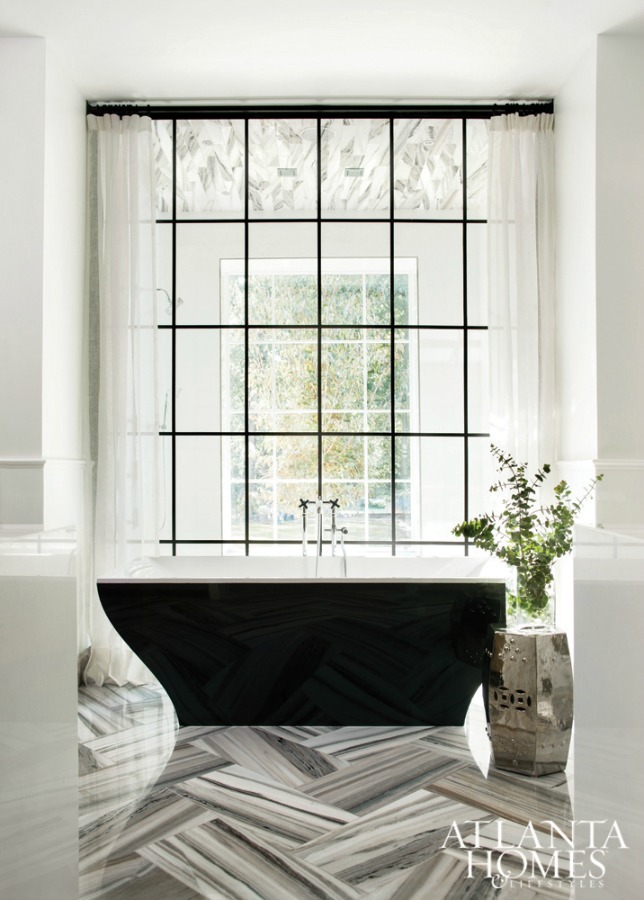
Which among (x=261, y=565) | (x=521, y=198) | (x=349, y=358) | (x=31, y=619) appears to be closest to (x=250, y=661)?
(x=261, y=565)

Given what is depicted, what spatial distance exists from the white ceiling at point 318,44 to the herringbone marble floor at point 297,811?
3.04 m

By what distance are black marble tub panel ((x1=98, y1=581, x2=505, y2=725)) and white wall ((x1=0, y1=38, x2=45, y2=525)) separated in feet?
2.70

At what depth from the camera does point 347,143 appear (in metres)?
4.25

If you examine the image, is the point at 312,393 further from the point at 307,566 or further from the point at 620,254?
the point at 620,254

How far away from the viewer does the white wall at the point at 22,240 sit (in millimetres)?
3459

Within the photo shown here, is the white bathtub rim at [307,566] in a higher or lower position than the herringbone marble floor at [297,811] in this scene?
higher

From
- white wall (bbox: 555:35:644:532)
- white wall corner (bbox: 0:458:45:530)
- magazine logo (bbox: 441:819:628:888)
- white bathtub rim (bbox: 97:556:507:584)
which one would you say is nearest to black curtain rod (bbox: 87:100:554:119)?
white wall (bbox: 555:35:644:532)

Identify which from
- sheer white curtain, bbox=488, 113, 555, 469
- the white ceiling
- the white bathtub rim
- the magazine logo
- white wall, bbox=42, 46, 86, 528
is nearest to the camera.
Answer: the magazine logo

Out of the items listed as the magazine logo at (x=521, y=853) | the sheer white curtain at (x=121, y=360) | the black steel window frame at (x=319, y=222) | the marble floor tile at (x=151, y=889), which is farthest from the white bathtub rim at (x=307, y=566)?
the marble floor tile at (x=151, y=889)

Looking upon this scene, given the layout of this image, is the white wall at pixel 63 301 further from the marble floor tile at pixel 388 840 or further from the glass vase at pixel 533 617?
the glass vase at pixel 533 617

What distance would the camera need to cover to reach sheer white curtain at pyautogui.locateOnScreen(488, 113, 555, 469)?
3.91 m

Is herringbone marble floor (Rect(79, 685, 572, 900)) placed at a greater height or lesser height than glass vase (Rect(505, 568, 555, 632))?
lesser

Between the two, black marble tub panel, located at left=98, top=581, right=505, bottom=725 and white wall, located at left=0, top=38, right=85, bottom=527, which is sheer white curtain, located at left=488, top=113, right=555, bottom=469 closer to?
black marble tub panel, located at left=98, top=581, right=505, bottom=725

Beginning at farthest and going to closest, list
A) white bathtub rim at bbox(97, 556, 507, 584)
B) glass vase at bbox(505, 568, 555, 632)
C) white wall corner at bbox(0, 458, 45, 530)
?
white bathtub rim at bbox(97, 556, 507, 584) → white wall corner at bbox(0, 458, 45, 530) → glass vase at bbox(505, 568, 555, 632)
